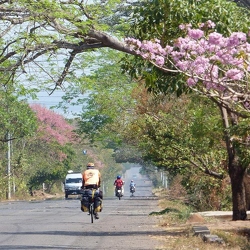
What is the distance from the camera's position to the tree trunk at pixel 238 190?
2267cm

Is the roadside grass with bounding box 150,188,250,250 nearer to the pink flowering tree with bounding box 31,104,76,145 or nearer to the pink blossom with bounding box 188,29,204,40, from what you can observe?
the pink blossom with bounding box 188,29,204,40

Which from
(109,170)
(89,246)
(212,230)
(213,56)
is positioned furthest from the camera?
(109,170)

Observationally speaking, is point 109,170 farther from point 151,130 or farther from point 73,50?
point 73,50

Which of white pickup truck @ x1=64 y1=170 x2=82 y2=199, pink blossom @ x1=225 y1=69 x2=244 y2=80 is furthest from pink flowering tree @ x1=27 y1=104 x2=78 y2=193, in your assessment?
pink blossom @ x1=225 y1=69 x2=244 y2=80

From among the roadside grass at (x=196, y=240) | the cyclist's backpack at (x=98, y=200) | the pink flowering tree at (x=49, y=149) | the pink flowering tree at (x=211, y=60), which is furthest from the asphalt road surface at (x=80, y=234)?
the pink flowering tree at (x=49, y=149)

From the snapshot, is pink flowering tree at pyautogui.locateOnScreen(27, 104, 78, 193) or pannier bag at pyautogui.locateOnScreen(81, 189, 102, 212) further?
pink flowering tree at pyautogui.locateOnScreen(27, 104, 78, 193)

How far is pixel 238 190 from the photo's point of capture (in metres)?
23.1

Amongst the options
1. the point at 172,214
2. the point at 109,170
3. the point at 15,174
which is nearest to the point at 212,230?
the point at 172,214

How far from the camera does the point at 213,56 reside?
534 inches

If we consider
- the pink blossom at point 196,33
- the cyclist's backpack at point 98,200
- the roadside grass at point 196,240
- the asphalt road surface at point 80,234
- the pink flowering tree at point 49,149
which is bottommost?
the roadside grass at point 196,240

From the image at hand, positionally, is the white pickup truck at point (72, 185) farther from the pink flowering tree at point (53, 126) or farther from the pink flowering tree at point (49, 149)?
the pink flowering tree at point (53, 126)

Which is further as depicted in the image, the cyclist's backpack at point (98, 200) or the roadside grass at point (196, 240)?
the cyclist's backpack at point (98, 200)

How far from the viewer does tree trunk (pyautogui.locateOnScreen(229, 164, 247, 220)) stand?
74.4 ft

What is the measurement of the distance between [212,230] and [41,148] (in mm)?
58281
